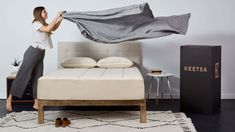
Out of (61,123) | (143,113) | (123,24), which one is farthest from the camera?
(123,24)

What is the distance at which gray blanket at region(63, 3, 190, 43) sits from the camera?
463 centimetres

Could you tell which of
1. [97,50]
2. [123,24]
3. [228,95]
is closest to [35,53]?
[123,24]

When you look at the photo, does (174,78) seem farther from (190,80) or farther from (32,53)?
(32,53)

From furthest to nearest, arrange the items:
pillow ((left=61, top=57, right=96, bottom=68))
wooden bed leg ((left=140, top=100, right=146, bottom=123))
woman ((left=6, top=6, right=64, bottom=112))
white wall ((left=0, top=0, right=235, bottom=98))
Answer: white wall ((left=0, top=0, right=235, bottom=98)), pillow ((left=61, top=57, right=96, bottom=68)), woman ((left=6, top=6, right=64, bottom=112)), wooden bed leg ((left=140, top=100, right=146, bottom=123))

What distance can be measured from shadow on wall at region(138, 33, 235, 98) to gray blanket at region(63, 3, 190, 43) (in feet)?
3.16

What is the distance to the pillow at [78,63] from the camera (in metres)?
5.34

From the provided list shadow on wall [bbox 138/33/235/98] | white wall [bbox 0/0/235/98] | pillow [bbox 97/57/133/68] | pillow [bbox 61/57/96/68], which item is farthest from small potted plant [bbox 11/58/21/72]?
shadow on wall [bbox 138/33/235/98]

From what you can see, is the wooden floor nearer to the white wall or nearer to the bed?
the white wall

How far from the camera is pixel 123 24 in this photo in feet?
15.7

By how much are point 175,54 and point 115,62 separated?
1025 mm

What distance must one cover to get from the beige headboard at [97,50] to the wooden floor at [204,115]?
0.80 metres

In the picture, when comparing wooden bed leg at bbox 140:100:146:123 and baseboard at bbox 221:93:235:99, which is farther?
baseboard at bbox 221:93:235:99

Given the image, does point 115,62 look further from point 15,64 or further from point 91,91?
point 15,64

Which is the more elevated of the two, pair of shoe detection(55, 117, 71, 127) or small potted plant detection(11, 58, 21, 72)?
small potted plant detection(11, 58, 21, 72)
